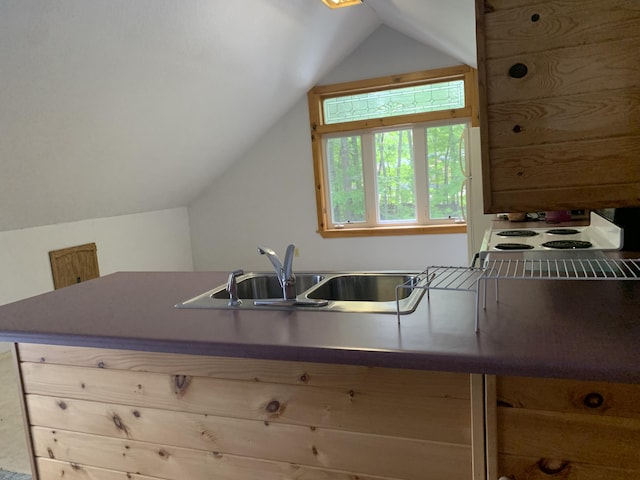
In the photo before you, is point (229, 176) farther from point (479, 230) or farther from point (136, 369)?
point (136, 369)

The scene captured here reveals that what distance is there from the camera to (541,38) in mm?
1279

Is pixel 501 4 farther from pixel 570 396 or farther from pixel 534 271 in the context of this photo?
pixel 570 396

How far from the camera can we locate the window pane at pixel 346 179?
5227mm

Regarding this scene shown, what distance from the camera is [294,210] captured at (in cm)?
546

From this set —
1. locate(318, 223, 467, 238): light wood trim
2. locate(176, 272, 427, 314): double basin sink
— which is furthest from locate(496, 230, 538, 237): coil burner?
locate(318, 223, 467, 238): light wood trim

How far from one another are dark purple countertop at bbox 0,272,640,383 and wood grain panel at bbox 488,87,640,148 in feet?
1.52

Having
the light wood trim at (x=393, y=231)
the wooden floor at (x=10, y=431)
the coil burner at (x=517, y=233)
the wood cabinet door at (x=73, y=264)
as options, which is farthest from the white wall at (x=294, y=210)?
the wooden floor at (x=10, y=431)

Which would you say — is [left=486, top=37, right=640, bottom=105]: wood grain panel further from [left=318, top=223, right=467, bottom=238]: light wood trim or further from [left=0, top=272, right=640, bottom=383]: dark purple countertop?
[left=318, top=223, right=467, bottom=238]: light wood trim

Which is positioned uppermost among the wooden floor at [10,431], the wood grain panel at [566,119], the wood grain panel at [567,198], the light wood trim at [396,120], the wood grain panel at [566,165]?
the light wood trim at [396,120]

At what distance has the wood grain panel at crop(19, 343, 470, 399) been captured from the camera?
105 cm

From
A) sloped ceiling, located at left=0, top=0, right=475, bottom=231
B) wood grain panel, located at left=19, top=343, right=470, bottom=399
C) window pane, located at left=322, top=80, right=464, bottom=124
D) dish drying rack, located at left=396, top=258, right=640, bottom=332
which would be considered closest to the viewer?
wood grain panel, located at left=19, top=343, right=470, bottom=399

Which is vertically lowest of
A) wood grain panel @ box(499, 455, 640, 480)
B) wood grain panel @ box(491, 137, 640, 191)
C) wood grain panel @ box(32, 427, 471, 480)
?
wood grain panel @ box(32, 427, 471, 480)

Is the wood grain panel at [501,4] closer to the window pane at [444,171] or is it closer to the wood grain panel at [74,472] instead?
the wood grain panel at [74,472]

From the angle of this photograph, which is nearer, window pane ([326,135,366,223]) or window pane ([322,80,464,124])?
window pane ([322,80,464,124])
